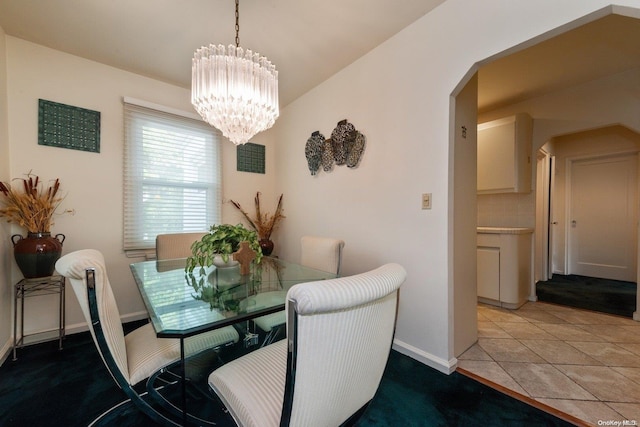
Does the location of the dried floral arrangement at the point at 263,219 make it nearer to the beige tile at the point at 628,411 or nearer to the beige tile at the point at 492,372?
the beige tile at the point at 492,372

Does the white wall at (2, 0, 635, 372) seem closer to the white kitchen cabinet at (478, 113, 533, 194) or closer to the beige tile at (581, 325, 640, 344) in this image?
the beige tile at (581, 325, 640, 344)

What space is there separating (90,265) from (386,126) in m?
2.08

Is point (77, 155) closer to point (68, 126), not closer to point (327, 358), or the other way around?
point (68, 126)

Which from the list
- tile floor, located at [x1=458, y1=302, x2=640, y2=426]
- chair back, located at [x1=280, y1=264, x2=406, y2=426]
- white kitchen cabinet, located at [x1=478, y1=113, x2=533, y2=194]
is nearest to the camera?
chair back, located at [x1=280, y1=264, x2=406, y2=426]

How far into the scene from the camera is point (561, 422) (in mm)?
1293

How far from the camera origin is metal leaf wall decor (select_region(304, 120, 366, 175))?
2.37 m

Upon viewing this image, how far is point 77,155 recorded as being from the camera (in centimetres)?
230

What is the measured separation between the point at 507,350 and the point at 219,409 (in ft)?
6.95

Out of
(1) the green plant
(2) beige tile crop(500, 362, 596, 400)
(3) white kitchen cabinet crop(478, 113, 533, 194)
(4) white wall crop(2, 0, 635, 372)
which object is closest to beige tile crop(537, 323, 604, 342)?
(2) beige tile crop(500, 362, 596, 400)

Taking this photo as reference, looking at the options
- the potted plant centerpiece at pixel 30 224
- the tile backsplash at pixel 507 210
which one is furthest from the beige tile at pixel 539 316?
the potted plant centerpiece at pixel 30 224

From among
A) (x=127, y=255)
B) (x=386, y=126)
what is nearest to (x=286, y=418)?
(x=386, y=126)

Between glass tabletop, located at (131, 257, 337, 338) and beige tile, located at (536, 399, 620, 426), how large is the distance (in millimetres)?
1489

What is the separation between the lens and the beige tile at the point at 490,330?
2.22 meters

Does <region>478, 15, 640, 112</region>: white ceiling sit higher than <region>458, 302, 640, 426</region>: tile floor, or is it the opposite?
<region>478, 15, 640, 112</region>: white ceiling
